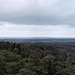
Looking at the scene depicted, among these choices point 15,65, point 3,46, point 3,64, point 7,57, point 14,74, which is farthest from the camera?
point 3,46

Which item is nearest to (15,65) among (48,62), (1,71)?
(1,71)

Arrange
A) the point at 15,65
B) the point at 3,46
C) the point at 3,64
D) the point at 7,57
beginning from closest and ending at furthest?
the point at 15,65
the point at 3,64
the point at 7,57
the point at 3,46

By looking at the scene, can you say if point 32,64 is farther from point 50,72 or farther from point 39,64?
point 50,72

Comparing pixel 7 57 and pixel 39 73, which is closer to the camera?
A: pixel 39 73

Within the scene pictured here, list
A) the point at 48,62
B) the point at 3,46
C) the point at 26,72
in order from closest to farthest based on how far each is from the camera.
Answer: the point at 26,72, the point at 48,62, the point at 3,46

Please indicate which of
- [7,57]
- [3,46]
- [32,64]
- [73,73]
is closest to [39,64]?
[32,64]

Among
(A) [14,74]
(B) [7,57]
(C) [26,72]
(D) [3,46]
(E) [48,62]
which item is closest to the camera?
(C) [26,72]

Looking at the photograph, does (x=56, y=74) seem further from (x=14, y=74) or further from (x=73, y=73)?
(x=14, y=74)

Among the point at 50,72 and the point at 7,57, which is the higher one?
the point at 7,57

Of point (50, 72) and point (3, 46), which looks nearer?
point (50, 72)
